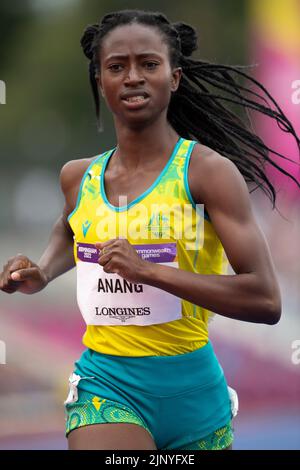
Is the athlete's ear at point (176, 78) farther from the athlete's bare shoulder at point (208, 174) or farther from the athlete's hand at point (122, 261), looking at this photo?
the athlete's hand at point (122, 261)

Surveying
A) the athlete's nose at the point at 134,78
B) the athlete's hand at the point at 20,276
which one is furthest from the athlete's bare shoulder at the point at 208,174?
the athlete's hand at the point at 20,276

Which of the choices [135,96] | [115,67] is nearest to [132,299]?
[135,96]

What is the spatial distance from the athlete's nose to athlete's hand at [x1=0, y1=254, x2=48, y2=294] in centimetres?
64

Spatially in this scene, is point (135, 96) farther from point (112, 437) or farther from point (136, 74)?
point (112, 437)

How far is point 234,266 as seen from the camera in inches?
107

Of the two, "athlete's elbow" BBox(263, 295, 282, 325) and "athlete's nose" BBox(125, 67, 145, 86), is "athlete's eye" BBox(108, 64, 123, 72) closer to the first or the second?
"athlete's nose" BBox(125, 67, 145, 86)

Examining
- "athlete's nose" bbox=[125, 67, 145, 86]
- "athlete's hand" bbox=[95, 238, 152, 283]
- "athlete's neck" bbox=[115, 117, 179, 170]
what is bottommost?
"athlete's hand" bbox=[95, 238, 152, 283]

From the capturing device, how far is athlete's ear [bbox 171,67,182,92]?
2.99 meters

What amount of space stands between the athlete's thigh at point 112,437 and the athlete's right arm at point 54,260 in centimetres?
52

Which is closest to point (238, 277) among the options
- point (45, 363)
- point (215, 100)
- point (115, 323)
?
point (115, 323)

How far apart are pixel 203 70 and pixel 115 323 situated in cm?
103

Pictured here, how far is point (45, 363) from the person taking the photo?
17.9ft

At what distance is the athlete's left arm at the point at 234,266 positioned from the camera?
2.62m

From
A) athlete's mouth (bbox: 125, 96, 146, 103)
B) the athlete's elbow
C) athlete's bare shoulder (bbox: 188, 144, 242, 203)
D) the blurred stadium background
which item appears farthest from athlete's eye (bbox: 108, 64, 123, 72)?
the blurred stadium background
